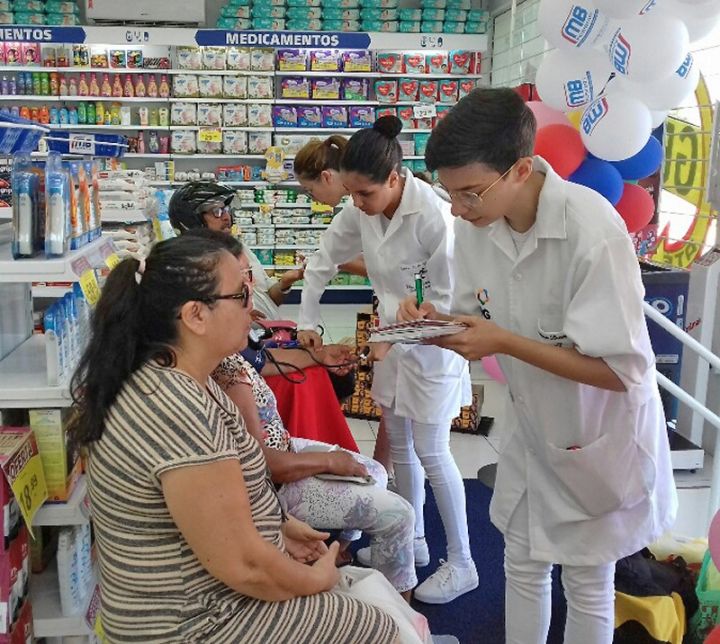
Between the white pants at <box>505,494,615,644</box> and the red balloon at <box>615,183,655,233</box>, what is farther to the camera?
the red balloon at <box>615,183,655,233</box>

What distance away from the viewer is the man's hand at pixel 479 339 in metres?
1.70

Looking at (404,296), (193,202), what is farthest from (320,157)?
(404,296)

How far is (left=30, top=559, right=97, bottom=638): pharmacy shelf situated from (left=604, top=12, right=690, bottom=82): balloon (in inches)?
95.1

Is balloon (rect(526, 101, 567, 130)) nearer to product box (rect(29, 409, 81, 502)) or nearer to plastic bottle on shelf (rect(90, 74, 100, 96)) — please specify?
product box (rect(29, 409, 81, 502))

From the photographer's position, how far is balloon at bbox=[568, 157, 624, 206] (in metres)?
2.90

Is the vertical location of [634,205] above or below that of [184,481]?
above

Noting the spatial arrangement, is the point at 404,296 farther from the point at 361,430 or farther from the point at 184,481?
the point at 361,430

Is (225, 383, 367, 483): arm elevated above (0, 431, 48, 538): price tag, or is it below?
below

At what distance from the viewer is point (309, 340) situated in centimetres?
297

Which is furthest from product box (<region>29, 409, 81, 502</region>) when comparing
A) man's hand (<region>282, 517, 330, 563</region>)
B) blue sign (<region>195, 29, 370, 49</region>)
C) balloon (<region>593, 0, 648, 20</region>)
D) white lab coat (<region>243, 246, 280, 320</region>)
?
blue sign (<region>195, 29, 370, 49</region>)

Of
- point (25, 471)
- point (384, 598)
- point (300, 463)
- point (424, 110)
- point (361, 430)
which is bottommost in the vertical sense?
point (361, 430)

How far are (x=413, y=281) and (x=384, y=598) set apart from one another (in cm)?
130

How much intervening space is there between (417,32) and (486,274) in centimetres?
773

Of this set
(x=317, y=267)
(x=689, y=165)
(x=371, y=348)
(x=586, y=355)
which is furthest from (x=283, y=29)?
(x=586, y=355)
